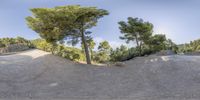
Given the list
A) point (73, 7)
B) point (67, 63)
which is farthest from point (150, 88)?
point (73, 7)

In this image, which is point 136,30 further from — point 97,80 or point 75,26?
point 97,80

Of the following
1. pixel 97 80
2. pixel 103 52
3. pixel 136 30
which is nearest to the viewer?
pixel 97 80

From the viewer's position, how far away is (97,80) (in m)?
23.4

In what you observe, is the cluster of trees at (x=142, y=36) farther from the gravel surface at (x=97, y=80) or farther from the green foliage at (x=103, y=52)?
the gravel surface at (x=97, y=80)

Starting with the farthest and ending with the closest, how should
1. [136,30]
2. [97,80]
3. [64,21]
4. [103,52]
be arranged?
[103,52]
[136,30]
[64,21]
[97,80]

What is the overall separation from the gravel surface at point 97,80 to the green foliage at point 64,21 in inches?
113

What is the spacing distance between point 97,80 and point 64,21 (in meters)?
9.01

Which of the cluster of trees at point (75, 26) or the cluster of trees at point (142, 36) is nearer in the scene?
the cluster of trees at point (75, 26)

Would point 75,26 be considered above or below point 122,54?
above

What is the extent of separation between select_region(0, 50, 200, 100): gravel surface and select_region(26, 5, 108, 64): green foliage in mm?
2883

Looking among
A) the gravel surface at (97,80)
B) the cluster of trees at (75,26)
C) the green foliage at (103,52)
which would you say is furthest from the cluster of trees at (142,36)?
the gravel surface at (97,80)

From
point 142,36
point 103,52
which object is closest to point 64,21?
point 142,36

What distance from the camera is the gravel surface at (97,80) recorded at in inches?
759

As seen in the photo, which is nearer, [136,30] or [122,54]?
[136,30]
